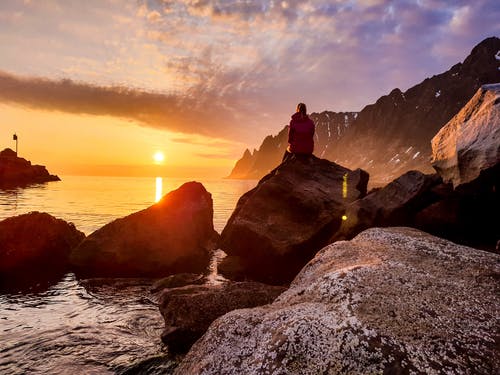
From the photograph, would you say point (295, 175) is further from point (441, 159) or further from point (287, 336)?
point (287, 336)

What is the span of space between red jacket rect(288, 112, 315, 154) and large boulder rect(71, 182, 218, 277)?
8007 mm

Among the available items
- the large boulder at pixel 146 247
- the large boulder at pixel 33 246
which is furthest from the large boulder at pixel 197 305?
the large boulder at pixel 33 246

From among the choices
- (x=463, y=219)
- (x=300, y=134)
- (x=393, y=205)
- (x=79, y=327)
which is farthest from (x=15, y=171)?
(x=463, y=219)

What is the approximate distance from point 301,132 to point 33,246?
1602cm

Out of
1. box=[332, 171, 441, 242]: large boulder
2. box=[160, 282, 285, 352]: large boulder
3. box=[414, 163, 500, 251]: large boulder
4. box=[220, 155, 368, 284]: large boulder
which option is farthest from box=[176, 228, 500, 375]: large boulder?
box=[220, 155, 368, 284]: large boulder

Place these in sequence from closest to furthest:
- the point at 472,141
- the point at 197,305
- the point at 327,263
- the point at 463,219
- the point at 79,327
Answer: the point at 327,263 < the point at 197,305 < the point at 79,327 < the point at 472,141 < the point at 463,219

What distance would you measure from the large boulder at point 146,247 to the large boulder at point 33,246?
1885 millimetres

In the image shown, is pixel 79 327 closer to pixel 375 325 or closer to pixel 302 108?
pixel 375 325

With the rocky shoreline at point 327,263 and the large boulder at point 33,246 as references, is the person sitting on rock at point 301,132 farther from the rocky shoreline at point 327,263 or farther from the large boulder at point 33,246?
the large boulder at point 33,246

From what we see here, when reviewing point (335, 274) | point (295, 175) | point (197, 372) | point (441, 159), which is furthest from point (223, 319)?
point (295, 175)

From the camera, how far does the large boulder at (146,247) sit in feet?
60.4

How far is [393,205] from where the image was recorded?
16.1 meters

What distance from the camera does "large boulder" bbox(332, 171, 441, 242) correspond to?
15562mm

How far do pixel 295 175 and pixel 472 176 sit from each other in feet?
28.5
